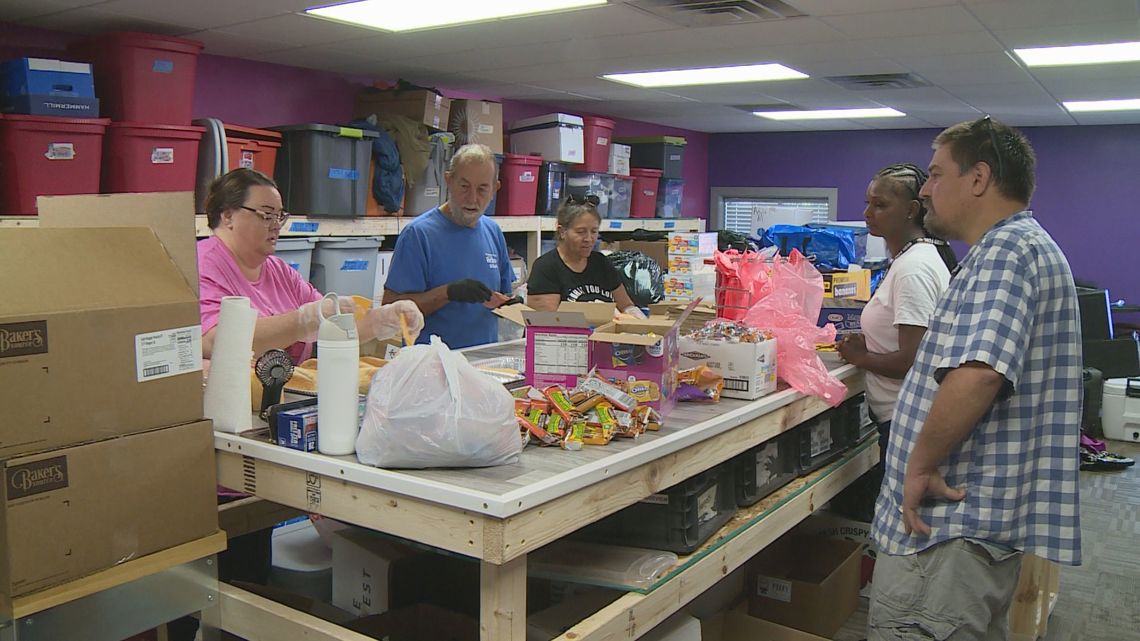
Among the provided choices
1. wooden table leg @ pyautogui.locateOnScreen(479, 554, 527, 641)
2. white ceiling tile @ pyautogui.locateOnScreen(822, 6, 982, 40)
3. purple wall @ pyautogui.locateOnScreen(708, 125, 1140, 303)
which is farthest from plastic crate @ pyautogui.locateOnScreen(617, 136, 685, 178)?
wooden table leg @ pyautogui.locateOnScreen(479, 554, 527, 641)

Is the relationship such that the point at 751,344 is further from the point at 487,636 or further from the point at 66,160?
the point at 66,160

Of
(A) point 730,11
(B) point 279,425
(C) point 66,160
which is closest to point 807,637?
(B) point 279,425

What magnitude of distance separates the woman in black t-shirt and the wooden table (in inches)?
60.0

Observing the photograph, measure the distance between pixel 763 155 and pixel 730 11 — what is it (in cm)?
586

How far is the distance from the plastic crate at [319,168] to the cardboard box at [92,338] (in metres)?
2.78

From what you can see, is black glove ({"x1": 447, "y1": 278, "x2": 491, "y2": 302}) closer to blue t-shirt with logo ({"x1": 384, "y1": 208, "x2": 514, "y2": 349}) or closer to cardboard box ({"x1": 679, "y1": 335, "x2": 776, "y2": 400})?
blue t-shirt with logo ({"x1": 384, "y1": 208, "x2": 514, "y2": 349})

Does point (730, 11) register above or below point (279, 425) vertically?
above

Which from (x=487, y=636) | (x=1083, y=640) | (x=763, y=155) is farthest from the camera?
(x=763, y=155)

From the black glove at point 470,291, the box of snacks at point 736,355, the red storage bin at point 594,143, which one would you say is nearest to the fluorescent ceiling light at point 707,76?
the red storage bin at point 594,143

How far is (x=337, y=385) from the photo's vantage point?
1719 mm

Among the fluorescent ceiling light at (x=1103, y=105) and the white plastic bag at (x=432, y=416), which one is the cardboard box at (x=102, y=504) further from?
the fluorescent ceiling light at (x=1103, y=105)

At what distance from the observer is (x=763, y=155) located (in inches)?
372

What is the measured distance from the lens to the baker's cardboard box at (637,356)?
2.05 meters

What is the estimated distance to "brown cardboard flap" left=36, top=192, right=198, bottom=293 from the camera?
1925mm
